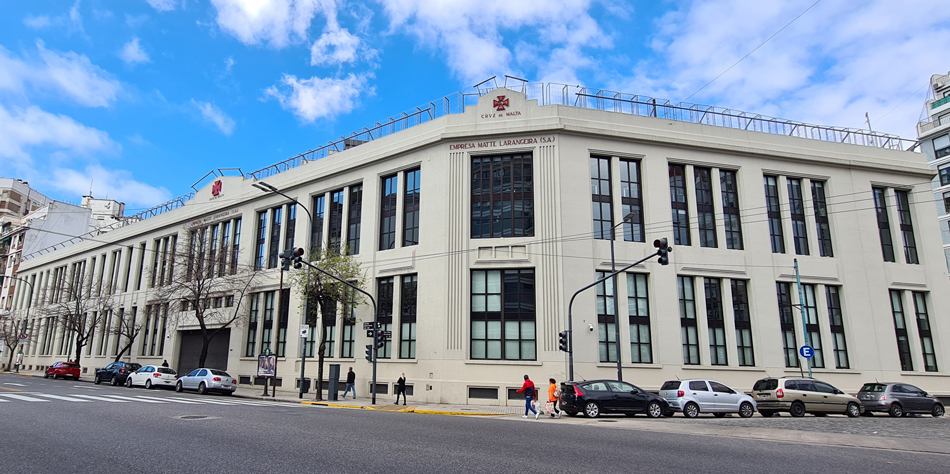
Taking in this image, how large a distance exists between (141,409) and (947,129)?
6497 cm

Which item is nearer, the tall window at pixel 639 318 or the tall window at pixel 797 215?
the tall window at pixel 639 318

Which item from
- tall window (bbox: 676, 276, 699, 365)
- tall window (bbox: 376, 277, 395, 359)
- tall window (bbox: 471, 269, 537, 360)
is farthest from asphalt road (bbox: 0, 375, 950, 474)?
tall window (bbox: 376, 277, 395, 359)

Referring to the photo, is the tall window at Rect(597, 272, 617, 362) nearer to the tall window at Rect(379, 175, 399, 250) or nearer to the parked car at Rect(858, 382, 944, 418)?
the parked car at Rect(858, 382, 944, 418)

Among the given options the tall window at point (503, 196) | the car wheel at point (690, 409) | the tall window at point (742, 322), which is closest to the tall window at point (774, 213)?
the tall window at point (742, 322)

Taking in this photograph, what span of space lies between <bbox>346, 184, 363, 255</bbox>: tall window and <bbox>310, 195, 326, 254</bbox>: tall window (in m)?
2.67

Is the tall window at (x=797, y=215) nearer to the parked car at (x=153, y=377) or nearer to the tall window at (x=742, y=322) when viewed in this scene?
the tall window at (x=742, y=322)

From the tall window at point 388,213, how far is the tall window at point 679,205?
16.0 meters

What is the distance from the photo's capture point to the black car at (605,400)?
19.9 metres

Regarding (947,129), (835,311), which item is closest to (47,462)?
(835,311)

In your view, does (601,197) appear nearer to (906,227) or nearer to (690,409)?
(690,409)

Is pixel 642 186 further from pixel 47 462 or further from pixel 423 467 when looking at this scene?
pixel 47 462

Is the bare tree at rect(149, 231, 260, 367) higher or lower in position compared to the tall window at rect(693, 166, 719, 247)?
lower

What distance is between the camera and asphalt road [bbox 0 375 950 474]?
7.74 metres

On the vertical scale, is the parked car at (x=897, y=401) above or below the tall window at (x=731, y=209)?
below
